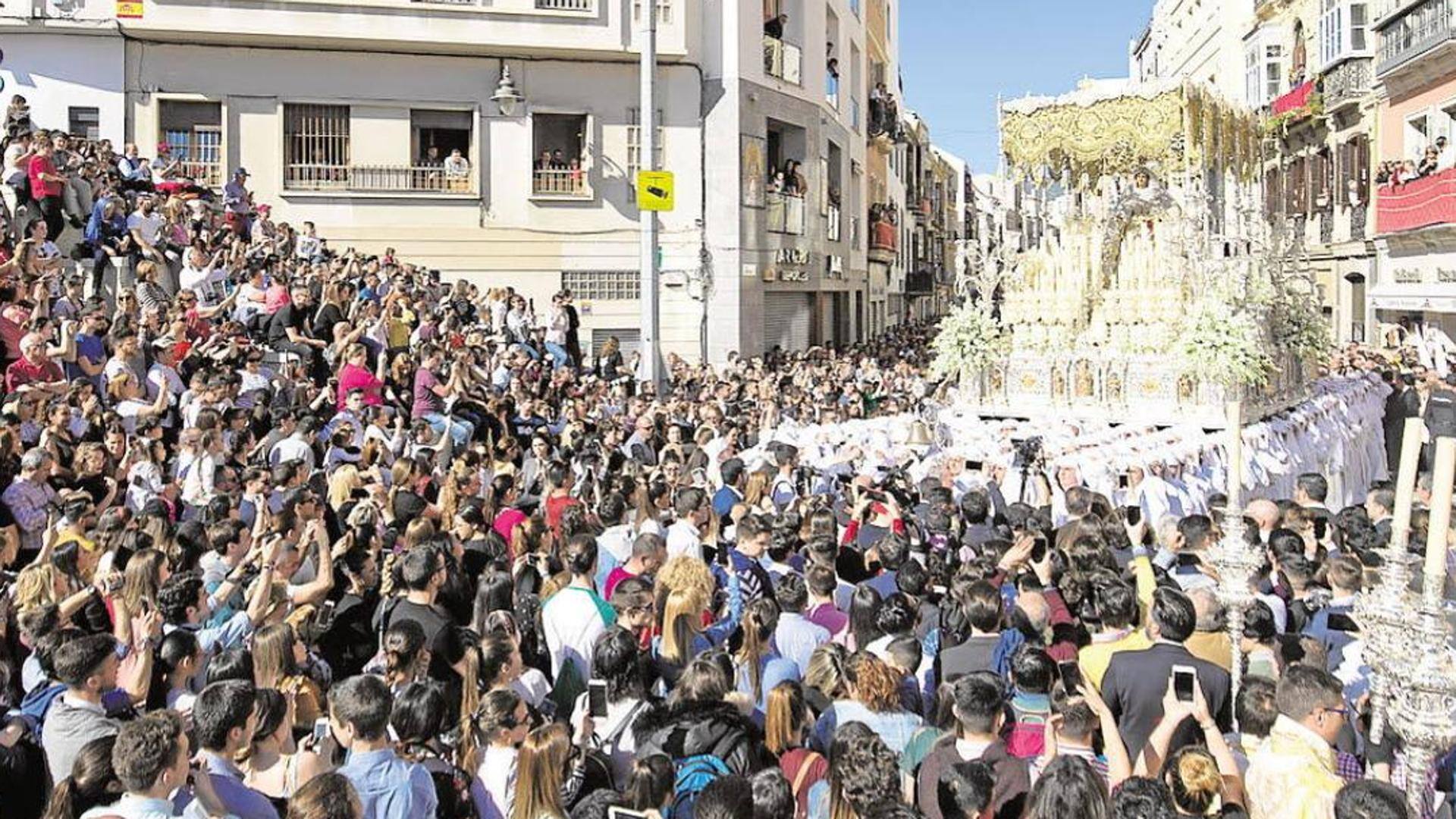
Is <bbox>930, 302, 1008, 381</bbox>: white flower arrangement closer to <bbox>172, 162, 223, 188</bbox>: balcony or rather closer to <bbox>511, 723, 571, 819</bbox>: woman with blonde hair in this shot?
<bbox>511, 723, 571, 819</bbox>: woman with blonde hair

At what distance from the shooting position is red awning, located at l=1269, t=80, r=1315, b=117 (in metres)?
33.8

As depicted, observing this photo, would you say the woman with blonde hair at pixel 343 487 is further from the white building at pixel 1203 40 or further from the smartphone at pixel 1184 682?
the white building at pixel 1203 40

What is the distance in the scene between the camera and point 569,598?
6.19 meters

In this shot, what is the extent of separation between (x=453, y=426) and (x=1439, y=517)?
10.0 meters

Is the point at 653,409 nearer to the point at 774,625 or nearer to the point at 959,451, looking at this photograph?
the point at 959,451

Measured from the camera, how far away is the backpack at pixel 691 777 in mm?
4273

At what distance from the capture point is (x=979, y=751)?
452cm

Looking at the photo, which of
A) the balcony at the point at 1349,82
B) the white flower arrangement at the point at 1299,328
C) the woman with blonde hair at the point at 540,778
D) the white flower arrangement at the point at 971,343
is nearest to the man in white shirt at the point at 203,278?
the white flower arrangement at the point at 971,343

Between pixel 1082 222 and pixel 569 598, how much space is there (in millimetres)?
13990

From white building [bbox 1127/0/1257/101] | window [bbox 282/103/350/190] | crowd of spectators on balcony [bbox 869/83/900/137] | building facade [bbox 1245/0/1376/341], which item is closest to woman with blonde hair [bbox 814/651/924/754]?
window [bbox 282/103/350/190]

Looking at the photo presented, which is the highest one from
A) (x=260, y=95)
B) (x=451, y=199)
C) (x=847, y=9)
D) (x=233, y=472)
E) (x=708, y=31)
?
(x=847, y=9)

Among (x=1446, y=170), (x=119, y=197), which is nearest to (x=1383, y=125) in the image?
(x=1446, y=170)

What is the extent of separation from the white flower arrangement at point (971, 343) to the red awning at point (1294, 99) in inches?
867

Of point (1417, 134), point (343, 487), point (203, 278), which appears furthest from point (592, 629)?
point (1417, 134)
